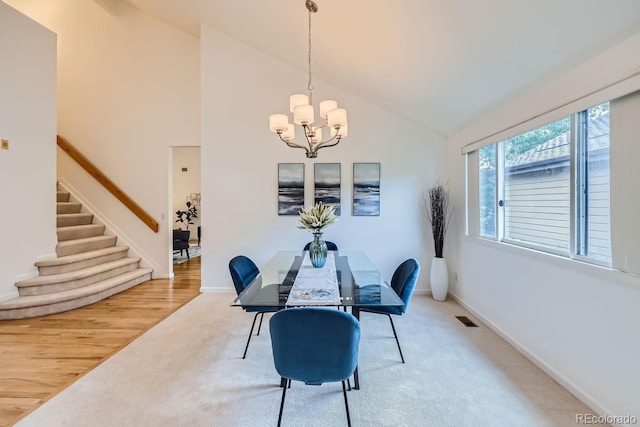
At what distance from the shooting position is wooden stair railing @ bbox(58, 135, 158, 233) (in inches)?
196

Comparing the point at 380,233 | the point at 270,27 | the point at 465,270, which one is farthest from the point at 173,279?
the point at 465,270

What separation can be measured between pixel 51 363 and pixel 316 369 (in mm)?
Result: 2354

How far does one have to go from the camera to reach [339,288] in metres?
2.04

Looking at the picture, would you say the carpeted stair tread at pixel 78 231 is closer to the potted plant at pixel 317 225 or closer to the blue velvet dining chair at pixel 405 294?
the potted plant at pixel 317 225

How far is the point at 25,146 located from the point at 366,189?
14.7ft

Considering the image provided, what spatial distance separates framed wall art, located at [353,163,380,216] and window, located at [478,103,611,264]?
1.46m

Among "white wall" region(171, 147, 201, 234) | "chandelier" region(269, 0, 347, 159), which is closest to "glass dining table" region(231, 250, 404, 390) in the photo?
"chandelier" region(269, 0, 347, 159)

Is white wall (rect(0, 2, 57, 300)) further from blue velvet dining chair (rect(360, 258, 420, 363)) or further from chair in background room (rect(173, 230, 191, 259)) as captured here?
blue velvet dining chair (rect(360, 258, 420, 363))

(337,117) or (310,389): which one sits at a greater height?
(337,117)

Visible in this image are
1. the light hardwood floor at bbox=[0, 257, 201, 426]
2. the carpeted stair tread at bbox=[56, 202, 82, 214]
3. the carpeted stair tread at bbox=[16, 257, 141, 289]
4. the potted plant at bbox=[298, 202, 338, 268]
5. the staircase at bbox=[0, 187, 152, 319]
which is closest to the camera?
the light hardwood floor at bbox=[0, 257, 201, 426]

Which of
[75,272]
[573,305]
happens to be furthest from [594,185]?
[75,272]

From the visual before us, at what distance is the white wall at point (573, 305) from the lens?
5.26 feet

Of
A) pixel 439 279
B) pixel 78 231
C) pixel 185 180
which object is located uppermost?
pixel 185 180

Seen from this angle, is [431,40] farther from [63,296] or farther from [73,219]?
[73,219]
